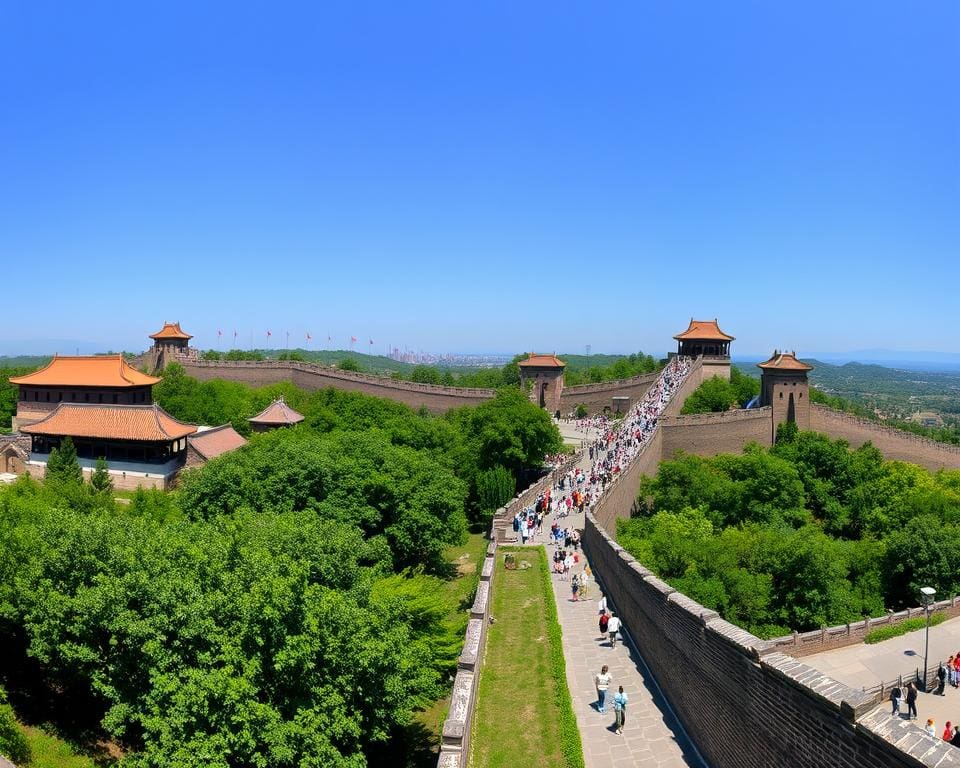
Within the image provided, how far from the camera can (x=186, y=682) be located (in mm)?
10312

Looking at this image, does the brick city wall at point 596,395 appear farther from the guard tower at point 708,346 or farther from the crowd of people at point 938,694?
the crowd of people at point 938,694

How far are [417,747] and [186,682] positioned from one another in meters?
5.36

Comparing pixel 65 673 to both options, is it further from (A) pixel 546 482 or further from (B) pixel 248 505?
(A) pixel 546 482

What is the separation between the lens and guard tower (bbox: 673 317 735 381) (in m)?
47.9

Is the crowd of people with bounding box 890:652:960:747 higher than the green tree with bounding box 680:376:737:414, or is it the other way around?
the green tree with bounding box 680:376:737:414

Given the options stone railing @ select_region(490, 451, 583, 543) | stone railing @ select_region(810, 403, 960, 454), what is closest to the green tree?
stone railing @ select_region(810, 403, 960, 454)

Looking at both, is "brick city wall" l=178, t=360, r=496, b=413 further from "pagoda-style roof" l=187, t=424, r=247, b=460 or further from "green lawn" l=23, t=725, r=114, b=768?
"green lawn" l=23, t=725, r=114, b=768

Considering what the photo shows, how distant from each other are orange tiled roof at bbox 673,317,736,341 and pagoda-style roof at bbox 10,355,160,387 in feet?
111

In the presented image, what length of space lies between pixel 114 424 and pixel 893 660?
3064 cm

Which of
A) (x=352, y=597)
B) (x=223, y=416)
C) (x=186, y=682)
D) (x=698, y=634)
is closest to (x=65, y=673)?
(x=186, y=682)

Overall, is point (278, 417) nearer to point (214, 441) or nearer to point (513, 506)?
point (214, 441)

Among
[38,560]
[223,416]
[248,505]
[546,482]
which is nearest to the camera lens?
[38,560]

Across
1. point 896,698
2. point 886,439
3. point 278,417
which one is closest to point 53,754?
point 896,698

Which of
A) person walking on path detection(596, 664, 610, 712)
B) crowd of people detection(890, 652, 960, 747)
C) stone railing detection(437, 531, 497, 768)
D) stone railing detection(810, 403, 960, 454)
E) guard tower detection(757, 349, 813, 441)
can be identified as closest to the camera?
stone railing detection(437, 531, 497, 768)
